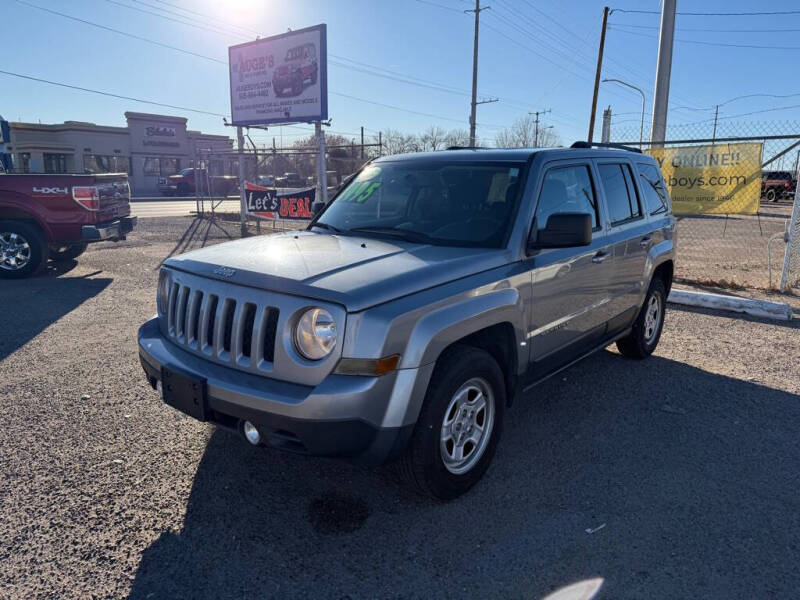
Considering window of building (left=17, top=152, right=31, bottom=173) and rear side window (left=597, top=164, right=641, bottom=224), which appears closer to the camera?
rear side window (left=597, top=164, right=641, bottom=224)

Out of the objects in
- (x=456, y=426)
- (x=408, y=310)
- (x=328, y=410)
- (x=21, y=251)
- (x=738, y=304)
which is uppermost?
(x=408, y=310)

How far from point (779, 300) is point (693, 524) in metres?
6.39

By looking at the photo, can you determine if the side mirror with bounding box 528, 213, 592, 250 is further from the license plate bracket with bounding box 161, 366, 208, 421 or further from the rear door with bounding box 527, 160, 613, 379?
the license plate bracket with bounding box 161, 366, 208, 421

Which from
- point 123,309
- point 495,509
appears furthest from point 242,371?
point 123,309

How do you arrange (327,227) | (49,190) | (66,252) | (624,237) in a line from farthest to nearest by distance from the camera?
(66,252)
(49,190)
(624,237)
(327,227)

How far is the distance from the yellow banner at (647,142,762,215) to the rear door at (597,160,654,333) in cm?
443

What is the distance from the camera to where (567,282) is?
3906 millimetres

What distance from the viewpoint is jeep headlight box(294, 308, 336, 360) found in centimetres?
267

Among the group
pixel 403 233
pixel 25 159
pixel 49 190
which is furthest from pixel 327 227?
pixel 25 159

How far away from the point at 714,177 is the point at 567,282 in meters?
6.32

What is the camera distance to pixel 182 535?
2.88m

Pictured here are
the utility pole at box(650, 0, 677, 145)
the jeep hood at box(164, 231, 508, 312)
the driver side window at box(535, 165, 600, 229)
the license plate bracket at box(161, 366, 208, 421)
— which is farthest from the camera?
the utility pole at box(650, 0, 677, 145)

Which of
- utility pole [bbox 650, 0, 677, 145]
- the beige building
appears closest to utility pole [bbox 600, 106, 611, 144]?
utility pole [bbox 650, 0, 677, 145]

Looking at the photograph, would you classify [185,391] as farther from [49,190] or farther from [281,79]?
[281,79]
